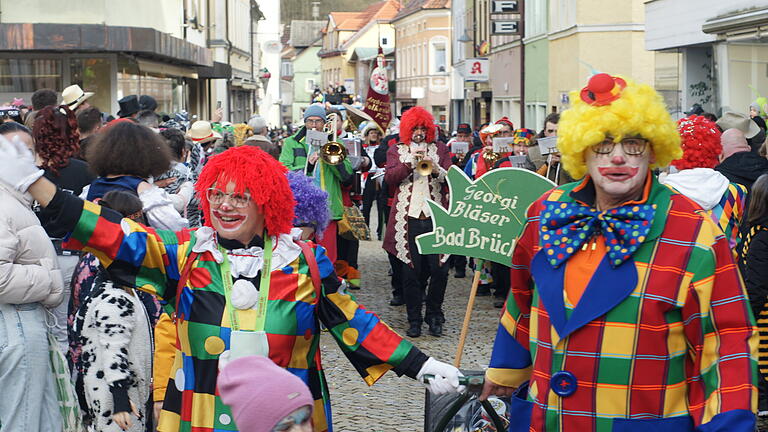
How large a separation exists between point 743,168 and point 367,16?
92111 millimetres

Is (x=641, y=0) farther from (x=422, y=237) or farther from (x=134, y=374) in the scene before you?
(x=134, y=374)

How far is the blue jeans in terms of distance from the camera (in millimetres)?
4660

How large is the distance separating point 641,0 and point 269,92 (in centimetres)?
5676

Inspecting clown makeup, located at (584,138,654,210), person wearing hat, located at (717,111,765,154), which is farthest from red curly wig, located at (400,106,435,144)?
clown makeup, located at (584,138,654,210)

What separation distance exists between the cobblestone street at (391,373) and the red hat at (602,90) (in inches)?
140

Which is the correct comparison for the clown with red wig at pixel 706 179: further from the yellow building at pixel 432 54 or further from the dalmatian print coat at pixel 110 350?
the yellow building at pixel 432 54

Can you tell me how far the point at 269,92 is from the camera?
8106 cm

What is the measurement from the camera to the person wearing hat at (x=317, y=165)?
10.6m

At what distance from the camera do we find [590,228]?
11.8 ft

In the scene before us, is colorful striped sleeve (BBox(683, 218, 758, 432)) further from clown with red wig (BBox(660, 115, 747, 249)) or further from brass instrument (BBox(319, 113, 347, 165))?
brass instrument (BBox(319, 113, 347, 165))

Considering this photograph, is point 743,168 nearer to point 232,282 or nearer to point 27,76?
point 232,282

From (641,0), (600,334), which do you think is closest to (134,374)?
(600,334)

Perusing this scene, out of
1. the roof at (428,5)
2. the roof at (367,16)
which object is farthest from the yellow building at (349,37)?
the roof at (428,5)

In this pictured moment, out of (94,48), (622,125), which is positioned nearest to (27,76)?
(94,48)
